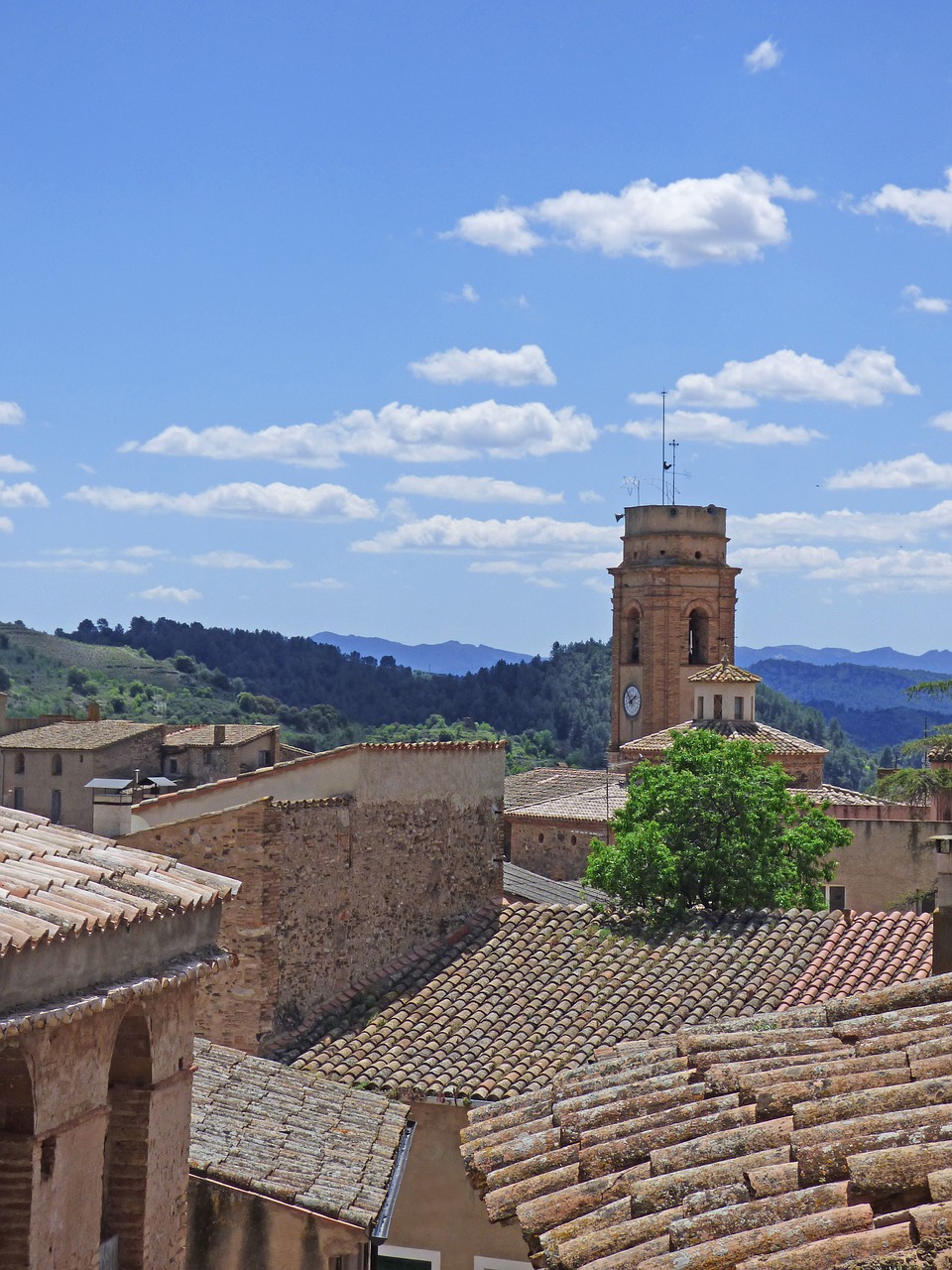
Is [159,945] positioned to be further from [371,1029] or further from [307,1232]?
[371,1029]

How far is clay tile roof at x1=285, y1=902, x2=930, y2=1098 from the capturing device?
49.0 ft

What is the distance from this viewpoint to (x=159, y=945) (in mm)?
7715

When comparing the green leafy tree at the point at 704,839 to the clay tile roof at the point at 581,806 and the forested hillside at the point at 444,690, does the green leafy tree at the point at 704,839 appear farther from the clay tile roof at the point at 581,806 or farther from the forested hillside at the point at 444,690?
the forested hillside at the point at 444,690

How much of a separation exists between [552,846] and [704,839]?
2587 centimetres

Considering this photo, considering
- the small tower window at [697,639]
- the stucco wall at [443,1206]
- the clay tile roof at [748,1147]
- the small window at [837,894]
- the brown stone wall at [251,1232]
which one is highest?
the small tower window at [697,639]

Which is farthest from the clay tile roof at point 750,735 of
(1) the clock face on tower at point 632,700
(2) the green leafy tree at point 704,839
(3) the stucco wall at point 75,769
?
(2) the green leafy tree at point 704,839

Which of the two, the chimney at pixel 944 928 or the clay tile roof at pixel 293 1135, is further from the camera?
the clay tile roof at pixel 293 1135

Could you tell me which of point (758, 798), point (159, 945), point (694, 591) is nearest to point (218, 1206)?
point (159, 945)

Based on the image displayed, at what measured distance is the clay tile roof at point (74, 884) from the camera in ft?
21.7

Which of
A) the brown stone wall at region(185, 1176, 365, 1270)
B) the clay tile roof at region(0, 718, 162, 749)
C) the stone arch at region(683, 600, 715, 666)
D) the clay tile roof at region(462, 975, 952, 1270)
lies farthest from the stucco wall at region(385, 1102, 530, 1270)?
the stone arch at region(683, 600, 715, 666)

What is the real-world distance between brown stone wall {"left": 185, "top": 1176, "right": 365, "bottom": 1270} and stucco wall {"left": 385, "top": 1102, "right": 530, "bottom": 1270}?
427 centimetres

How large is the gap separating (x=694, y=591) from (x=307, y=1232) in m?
53.3

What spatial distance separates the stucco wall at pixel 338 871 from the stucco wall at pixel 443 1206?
1.61 meters

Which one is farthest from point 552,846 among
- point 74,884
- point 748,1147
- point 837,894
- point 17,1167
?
point 748,1147
